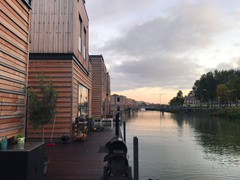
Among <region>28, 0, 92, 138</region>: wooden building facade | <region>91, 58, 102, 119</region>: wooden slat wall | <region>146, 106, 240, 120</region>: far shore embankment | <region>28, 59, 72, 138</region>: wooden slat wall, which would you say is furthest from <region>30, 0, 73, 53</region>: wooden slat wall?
<region>146, 106, 240, 120</region>: far shore embankment

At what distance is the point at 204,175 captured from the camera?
10.1 meters

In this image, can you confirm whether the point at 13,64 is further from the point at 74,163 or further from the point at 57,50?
the point at 57,50

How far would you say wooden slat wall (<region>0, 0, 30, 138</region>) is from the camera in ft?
21.4

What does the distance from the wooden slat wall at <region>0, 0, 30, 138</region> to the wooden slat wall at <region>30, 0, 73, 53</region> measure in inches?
171

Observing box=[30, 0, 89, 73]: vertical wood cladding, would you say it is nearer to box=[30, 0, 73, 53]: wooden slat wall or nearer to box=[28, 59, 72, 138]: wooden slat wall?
box=[30, 0, 73, 53]: wooden slat wall

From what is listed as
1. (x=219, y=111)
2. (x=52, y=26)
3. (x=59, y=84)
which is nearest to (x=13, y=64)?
(x=59, y=84)

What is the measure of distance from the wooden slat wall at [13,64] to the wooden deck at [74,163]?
6.38 feet

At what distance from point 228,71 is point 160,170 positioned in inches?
4021

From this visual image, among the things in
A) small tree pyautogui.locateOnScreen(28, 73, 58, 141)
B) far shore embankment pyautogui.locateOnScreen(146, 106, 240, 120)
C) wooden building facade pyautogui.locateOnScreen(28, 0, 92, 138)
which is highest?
wooden building facade pyautogui.locateOnScreen(28, 0, 92, 138)

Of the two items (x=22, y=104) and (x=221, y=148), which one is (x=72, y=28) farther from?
(x=221, y=148)

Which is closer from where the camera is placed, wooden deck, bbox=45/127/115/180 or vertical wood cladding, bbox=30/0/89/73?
wooden deck, bbox=45/127/115/180

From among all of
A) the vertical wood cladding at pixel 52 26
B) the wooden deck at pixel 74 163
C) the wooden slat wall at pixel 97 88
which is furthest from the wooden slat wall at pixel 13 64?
the wooden slat wall at pixel 97 88

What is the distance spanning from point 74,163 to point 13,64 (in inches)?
168

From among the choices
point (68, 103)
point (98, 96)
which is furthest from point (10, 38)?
point (98, 96)
